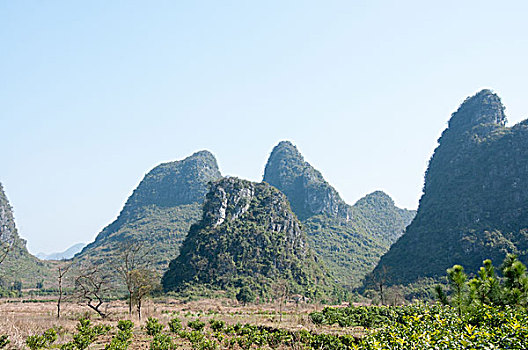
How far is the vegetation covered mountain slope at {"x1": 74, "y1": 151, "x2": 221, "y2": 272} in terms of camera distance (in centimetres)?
10606

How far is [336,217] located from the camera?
5074 inches

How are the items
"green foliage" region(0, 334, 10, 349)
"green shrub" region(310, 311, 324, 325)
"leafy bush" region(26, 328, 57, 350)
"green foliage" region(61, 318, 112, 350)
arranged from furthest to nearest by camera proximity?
"green shrub" region(310, 311, 324, 325)
"green foliage" region(61, 318, 112, 350)
"leafy bush" region(26, 328, 57, 350)
"green foliage" region(0, 334, 10, 349)

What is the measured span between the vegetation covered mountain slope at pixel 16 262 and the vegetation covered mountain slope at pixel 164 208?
1430 centimetres

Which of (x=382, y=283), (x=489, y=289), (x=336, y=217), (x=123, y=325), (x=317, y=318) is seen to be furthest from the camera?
(x=336, y=217)

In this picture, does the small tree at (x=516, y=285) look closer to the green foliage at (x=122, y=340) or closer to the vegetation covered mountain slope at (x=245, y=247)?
the green foliage at (x=122, y=340)

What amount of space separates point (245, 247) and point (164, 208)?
69940 mm

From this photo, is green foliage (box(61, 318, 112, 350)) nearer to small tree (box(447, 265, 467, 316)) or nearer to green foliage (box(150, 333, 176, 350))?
green foliage (box(150, 333, 176, 350))

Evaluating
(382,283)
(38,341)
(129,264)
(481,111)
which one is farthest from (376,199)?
(38,341)

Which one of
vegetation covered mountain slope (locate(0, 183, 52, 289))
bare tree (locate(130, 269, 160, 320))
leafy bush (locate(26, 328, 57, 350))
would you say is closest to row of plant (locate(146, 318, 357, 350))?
leafy bush (locate(26, 328, 57, 350))

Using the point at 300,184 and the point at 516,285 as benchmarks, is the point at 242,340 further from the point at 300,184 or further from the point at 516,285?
the point at 300,184

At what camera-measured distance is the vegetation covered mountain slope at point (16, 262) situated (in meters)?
71.8

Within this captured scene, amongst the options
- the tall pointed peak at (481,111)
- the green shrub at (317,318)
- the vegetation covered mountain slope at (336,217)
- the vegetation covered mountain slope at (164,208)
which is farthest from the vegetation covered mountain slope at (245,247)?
the tall pointed peak at (481,111)

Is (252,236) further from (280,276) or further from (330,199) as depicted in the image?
(330,199)

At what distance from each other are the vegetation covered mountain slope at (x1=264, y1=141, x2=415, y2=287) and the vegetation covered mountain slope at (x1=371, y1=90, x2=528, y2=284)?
22.6 m
